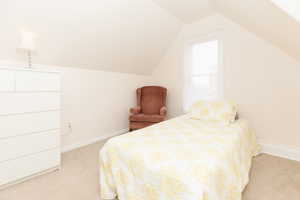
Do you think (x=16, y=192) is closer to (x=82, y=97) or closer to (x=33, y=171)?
(x=33, y=171)

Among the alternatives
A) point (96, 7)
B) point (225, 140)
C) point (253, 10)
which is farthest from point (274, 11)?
point (96, 7)

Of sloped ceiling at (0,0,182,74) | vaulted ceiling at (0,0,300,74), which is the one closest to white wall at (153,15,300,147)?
vaulted ceiling at (0,0,300,74)

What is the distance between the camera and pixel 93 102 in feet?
10.1

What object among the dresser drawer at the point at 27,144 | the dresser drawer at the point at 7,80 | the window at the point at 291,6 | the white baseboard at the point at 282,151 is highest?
the window at the point at 291,6

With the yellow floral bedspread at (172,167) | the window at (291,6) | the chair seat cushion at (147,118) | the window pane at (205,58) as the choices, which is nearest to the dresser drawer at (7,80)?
the yellow floral bedspread at (172,167)

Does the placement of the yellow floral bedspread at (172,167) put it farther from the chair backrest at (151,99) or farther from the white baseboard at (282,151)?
the chair backrest at (151,99)

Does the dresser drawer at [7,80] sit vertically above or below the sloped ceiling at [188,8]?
below

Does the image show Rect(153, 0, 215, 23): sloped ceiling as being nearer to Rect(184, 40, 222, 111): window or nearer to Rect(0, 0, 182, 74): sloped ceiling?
Rect(0, 0, 182, 74): sloped ceiling

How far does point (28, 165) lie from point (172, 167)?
1.73 m

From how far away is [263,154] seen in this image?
2523 mm

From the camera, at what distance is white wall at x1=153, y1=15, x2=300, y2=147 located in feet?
7.82

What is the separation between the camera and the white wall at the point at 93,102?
2.68m

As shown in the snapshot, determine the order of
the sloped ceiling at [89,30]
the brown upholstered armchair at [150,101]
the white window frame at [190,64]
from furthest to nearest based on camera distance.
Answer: the brown upholstered armchair at [150,101] → the white window frame at [190,64] → the sloped ceiling at [89,30]

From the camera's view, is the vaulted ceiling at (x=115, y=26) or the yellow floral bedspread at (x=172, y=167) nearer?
the yellow floral bedspread at (x=172, y=167)
